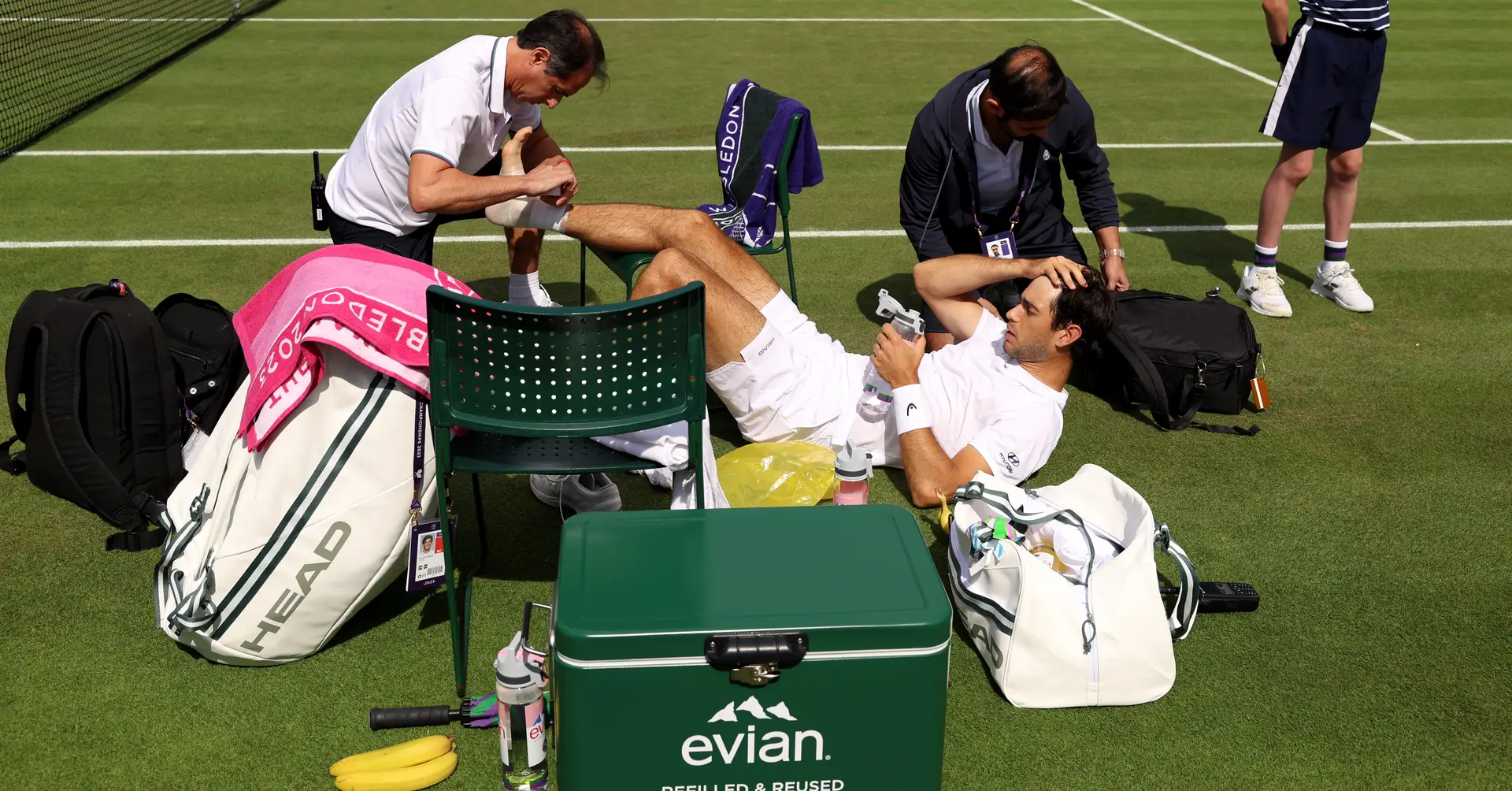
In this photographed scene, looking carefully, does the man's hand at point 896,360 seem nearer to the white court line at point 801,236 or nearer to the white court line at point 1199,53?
the white court line at point 801,236

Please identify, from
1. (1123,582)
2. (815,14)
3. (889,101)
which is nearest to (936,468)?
(1123,582)

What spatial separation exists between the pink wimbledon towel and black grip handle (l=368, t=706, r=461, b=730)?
34.5 inches

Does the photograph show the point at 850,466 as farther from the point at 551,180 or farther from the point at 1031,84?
the point at 1031,84

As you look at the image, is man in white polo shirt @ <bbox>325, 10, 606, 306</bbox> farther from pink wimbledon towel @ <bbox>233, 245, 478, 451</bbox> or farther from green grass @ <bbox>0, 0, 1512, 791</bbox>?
green grass @ <bbox>0, 0, 1512, 791</bbox>

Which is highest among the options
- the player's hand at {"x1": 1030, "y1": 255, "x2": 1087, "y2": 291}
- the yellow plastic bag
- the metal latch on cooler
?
the player's hand at {"x1": 1030, "y1": 255, "x2": 1087, "y2": 291}

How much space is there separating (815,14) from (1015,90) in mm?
11173

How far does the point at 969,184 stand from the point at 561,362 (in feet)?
10.4

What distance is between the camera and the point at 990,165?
5898 millimetres

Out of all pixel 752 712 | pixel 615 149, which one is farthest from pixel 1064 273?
pixel 615 149

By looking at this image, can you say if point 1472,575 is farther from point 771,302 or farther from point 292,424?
point 292,424

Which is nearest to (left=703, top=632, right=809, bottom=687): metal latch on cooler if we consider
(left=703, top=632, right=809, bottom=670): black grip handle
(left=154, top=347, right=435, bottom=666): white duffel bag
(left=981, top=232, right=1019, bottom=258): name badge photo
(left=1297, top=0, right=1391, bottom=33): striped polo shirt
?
(left=703, top=632, right=809, bottom=670): black grip handle

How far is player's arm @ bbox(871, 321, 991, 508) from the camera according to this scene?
4.56 meters

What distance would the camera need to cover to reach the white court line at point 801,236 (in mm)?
7285

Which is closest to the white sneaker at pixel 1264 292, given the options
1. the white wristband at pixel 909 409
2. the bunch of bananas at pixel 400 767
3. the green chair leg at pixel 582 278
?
the white wristband at pixel 909 409
